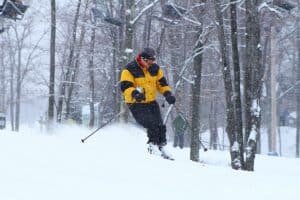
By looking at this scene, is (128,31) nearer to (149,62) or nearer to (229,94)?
(229,94)

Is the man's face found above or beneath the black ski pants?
above

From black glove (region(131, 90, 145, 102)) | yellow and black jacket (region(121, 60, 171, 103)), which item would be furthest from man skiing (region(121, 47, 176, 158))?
black glove (region(131, 90, 145, 102))

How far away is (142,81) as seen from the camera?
919 cm

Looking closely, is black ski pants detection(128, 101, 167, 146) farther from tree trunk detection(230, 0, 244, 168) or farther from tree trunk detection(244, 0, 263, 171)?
tree trunk detection(230, 0, 244, 168)

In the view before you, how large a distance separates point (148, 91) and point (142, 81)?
0.21m

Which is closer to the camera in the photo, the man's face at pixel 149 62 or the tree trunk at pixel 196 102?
the man's face at pixel 149 62

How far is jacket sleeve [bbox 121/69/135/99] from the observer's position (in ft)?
29.2

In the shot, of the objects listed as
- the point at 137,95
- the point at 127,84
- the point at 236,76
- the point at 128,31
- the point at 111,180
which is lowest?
the point at 111,180

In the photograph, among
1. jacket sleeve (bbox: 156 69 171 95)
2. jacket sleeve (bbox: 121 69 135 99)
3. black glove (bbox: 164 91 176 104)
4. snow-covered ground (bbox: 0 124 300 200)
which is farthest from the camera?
jacket sleeve (bbox: 156 69 171 95)

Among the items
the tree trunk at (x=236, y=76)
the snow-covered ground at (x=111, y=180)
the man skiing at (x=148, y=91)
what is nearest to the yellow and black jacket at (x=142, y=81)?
the man skiing at (x=148, y=91)

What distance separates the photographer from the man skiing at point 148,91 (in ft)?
29.8

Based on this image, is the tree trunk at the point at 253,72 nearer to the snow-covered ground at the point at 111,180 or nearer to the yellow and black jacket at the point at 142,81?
the yellow and black jacket at the point at 142,81

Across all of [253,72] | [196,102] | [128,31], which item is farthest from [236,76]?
[128,31]

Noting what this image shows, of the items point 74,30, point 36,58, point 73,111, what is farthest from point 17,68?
point 74,30
